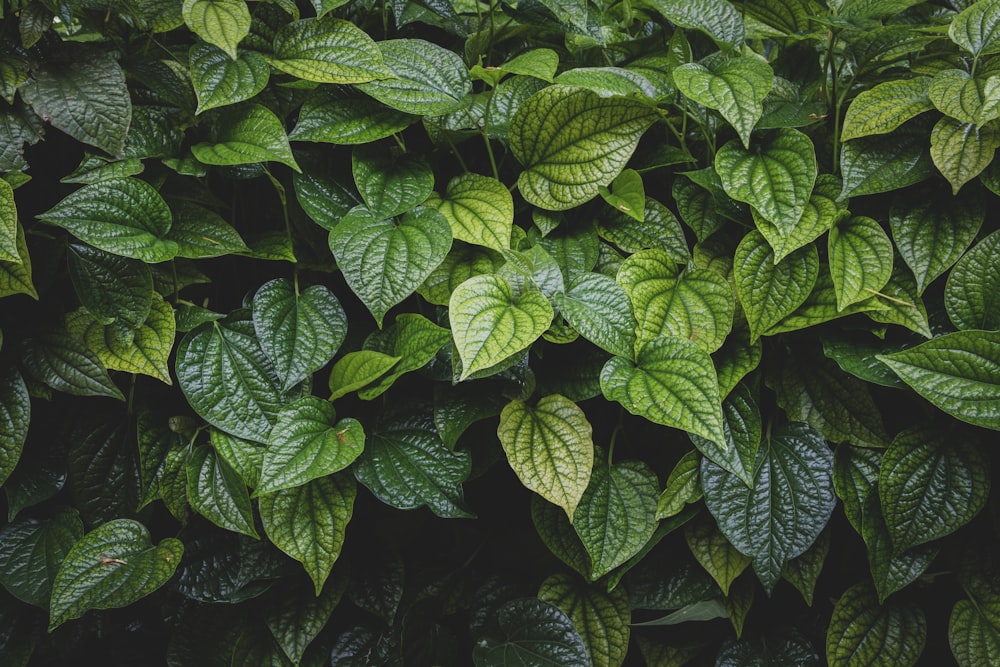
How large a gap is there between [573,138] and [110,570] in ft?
3.14

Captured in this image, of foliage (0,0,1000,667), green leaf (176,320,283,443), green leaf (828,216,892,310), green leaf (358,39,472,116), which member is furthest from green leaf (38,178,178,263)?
green leaf (828,216,892,310)

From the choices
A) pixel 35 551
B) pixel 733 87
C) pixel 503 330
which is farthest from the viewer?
pixel 35 551

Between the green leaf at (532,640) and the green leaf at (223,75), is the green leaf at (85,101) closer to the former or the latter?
the green leaf at (223,75)

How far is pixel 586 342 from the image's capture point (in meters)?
1.16

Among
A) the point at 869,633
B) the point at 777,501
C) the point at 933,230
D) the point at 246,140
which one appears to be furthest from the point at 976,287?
the point at 246,140

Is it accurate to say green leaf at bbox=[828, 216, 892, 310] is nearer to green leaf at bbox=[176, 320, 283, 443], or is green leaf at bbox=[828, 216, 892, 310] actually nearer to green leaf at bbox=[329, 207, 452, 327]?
green leaf at bbox=[329, 207, 452, 327]

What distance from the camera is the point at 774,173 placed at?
109cm

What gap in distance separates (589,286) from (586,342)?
0.38 ft

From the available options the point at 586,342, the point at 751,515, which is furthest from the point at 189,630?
the point at 751,515

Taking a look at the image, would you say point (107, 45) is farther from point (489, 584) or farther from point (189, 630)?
point (489, 584)

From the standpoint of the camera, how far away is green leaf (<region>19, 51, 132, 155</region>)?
105cm

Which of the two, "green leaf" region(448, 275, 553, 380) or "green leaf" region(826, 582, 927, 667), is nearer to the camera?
"green leaf" region(448, 275, 553, 380)

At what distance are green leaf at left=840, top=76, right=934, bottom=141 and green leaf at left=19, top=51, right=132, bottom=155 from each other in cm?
106

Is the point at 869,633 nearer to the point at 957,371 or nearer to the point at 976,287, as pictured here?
the point at 957,371
